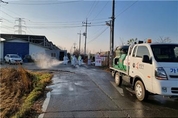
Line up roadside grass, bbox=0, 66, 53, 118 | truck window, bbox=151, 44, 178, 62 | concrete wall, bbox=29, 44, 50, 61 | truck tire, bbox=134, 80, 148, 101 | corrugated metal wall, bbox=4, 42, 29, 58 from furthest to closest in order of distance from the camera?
concrete wall, bbox=29, 44, 50, 61
corrugated metal wall, bbox=4, 42, 29, 58
truck tire, bbox=134, 80, 148, 101
truck window, bbox=151, 44, 178, 62
roadside grass, bbox=0, 66, 53, 118

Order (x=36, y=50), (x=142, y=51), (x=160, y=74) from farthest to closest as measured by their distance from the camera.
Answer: (x=36, y=50)
(x=142, y=51)
(x=160, y=74)

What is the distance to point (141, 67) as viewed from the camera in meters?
6.79

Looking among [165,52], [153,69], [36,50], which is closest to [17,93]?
[153,69]

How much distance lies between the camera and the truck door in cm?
615

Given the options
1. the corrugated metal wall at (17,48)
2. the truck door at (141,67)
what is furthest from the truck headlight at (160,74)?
the corrugated metal wall at (17,48)

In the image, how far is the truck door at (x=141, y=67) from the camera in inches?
242

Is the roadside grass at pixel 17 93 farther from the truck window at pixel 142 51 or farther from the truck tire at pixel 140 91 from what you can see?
the truck window at pixel 142 51

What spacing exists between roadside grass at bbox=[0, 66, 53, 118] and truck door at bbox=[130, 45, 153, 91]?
3.83 m

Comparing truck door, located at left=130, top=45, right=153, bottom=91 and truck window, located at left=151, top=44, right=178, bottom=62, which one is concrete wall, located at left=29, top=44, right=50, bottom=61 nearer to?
truck door, located at left=130, top=45, right=153, bottom=91

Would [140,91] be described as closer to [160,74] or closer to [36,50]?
[160,74]

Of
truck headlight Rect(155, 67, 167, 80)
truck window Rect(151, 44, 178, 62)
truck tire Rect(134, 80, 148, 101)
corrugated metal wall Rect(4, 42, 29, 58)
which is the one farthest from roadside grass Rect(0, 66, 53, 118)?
corrugated metal wall Rect(4, 42, 29, 58)

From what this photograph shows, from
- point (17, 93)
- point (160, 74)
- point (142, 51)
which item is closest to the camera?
point (160, 74)

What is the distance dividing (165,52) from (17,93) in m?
6.27

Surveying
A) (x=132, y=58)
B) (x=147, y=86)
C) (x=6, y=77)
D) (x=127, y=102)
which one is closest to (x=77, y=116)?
(x=127, y=102)
